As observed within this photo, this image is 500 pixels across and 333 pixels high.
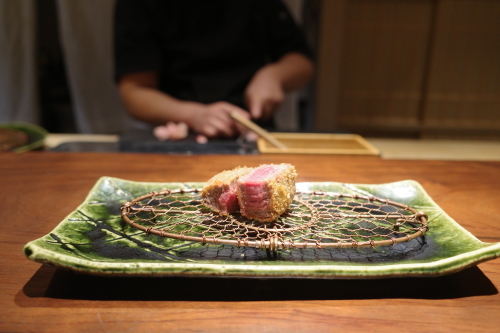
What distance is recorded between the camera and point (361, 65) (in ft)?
14.8

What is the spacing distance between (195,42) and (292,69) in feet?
2.61

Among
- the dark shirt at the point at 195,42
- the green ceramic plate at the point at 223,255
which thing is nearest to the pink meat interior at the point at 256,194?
the green ceramic plate at the point at 223,255

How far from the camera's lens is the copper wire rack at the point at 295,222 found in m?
0.92

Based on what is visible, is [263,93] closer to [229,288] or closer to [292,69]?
[292,69]

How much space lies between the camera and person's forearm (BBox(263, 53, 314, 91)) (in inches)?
122

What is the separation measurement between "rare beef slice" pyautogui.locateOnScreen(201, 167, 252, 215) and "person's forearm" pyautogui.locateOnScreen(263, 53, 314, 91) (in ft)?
6.80

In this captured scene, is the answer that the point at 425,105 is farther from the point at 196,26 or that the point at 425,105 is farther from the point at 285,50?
the point at 196,26

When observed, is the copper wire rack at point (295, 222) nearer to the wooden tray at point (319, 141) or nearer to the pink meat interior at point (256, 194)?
the pink meat interior at point (256, 194)

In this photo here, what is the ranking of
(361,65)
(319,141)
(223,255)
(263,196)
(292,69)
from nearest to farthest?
(223,255)
(263,196)
(319,141)
(292,69)
(361,65)

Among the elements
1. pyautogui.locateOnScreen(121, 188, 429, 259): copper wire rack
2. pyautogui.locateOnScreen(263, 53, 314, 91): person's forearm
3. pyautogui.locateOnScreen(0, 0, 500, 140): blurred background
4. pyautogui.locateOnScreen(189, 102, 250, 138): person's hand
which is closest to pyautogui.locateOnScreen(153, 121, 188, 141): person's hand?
pyautogui.locateOnScreen(189, 102, 250, 138): person's hand

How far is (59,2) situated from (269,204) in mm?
4325

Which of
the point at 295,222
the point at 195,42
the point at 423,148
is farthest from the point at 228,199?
the point at 423,148

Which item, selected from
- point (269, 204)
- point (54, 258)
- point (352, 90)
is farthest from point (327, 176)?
point (352, 90)

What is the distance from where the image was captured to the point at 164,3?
2918 mm
